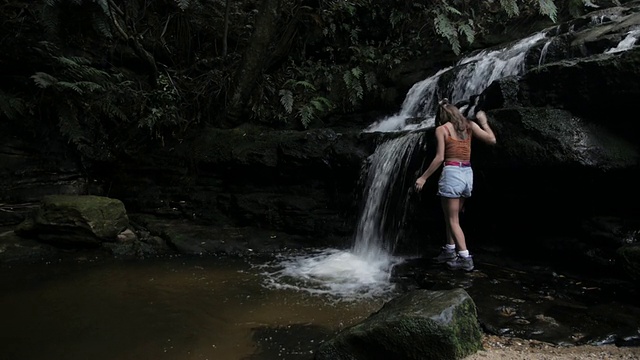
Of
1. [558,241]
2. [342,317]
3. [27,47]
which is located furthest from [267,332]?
[27,47]

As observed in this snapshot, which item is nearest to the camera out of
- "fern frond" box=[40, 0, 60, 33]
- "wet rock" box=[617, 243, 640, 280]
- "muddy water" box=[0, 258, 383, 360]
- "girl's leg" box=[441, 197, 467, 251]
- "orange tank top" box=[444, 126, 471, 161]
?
"muddy water" box=[0, 258, 383, 360]

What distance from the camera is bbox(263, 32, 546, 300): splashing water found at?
16.8ft

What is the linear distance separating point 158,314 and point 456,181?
3489mm

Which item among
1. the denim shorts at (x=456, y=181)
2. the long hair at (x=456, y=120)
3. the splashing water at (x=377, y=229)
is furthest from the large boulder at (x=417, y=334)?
the long hair at (x=456, y=120)

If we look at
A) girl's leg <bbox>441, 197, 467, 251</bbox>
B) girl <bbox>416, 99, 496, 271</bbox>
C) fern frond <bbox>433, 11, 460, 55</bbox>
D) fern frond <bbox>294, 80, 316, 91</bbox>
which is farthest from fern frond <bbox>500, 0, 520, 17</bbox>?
girl's leg <bbox>441, 197, 467, 251</bbox>

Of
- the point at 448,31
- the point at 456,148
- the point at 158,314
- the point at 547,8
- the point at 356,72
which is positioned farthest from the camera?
the point at 356,72

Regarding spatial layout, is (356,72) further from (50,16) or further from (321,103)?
(50,16)

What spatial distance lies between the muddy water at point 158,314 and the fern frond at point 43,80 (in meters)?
3.40

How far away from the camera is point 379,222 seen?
6.31 meters

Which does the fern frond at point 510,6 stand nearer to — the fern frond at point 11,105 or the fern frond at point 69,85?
the fern frond at point 69,85

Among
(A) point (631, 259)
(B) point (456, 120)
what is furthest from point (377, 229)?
(A) point (631, 259)

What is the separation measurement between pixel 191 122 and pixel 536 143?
6.69 meters

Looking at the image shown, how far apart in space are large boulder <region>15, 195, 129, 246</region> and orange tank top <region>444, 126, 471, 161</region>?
5214 mm

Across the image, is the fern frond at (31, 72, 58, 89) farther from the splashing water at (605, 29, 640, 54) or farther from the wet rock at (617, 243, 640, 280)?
the splashing water at (605, 29, 640, 54)
